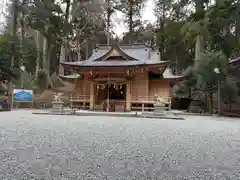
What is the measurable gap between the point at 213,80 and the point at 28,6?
14496mm

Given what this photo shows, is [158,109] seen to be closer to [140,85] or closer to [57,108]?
[140,85]

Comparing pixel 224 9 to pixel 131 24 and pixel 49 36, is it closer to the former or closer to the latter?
pixel 49 36

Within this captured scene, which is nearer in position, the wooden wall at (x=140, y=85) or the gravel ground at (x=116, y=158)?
the gravel ground at (x=116, y=158)

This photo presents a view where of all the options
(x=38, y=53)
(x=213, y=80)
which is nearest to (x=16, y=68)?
(x=38, y=53)

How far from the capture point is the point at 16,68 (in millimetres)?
16781

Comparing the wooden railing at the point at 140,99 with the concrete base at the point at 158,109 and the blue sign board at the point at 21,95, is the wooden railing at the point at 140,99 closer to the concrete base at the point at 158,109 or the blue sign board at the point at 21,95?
the concrete base at the point at 158,109

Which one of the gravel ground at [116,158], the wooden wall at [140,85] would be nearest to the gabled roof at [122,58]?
the wooden wall at [140,85]

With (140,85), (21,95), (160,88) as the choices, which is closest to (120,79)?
(140,85)

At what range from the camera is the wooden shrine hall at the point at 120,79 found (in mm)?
12844

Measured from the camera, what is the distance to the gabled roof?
12902mm

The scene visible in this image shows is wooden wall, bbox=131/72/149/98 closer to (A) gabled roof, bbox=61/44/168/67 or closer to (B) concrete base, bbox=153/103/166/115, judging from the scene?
(A) gabled roof, bbox=61/44/168/67

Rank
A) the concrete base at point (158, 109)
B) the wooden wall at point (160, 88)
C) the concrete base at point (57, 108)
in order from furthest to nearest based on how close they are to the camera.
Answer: the wooden wall at point (160, 88)
the concrete base at point (57, 108)
the concrete base at point (158, 109)

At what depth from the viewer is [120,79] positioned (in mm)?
13227

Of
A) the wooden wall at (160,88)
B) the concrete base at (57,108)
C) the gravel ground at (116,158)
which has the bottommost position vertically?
the gravel ground at (116,158)
